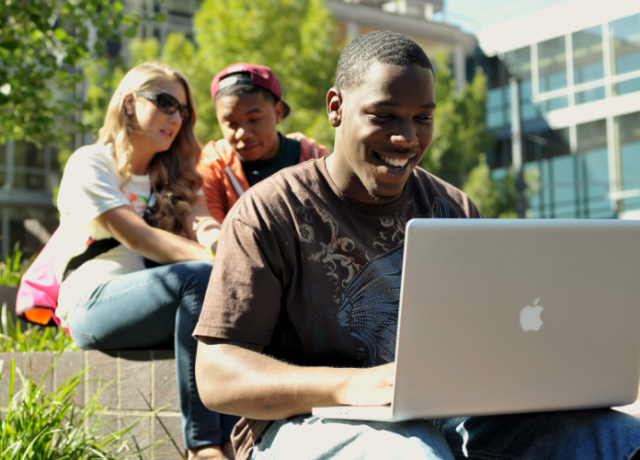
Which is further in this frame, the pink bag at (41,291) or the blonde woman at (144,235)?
the pink bag at (41,291)

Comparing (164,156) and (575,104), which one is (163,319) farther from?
(575,104)

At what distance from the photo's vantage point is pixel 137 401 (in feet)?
9.29

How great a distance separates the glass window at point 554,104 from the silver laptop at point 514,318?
956 inches

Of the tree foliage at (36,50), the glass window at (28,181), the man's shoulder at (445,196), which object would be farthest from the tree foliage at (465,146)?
the man's shoulder at (445,196)

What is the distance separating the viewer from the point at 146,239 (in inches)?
107

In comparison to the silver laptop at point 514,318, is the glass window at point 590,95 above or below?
above

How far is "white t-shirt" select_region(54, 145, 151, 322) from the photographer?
271 centimetres

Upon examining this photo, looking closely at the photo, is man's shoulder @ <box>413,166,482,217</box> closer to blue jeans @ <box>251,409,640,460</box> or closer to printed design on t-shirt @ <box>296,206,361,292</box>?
printed design on t-shirt @ <box>296,206,361,292</box>

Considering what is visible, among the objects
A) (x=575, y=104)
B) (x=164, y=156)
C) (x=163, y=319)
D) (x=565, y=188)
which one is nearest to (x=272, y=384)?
(x=163, y=319)

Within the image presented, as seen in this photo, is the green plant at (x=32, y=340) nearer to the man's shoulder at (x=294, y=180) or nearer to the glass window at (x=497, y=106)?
the man's shoulder at (x=294, y=180)

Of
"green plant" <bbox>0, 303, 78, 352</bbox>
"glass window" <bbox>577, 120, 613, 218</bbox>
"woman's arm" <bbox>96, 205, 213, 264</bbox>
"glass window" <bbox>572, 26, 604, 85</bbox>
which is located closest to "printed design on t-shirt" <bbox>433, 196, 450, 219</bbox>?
"woman's arm" <bbox>96, 205, 213, 264</bbox>

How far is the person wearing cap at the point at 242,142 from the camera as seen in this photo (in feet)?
11.3

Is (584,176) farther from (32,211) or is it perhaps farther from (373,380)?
(373,380)

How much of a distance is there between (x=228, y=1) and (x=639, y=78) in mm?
14373
